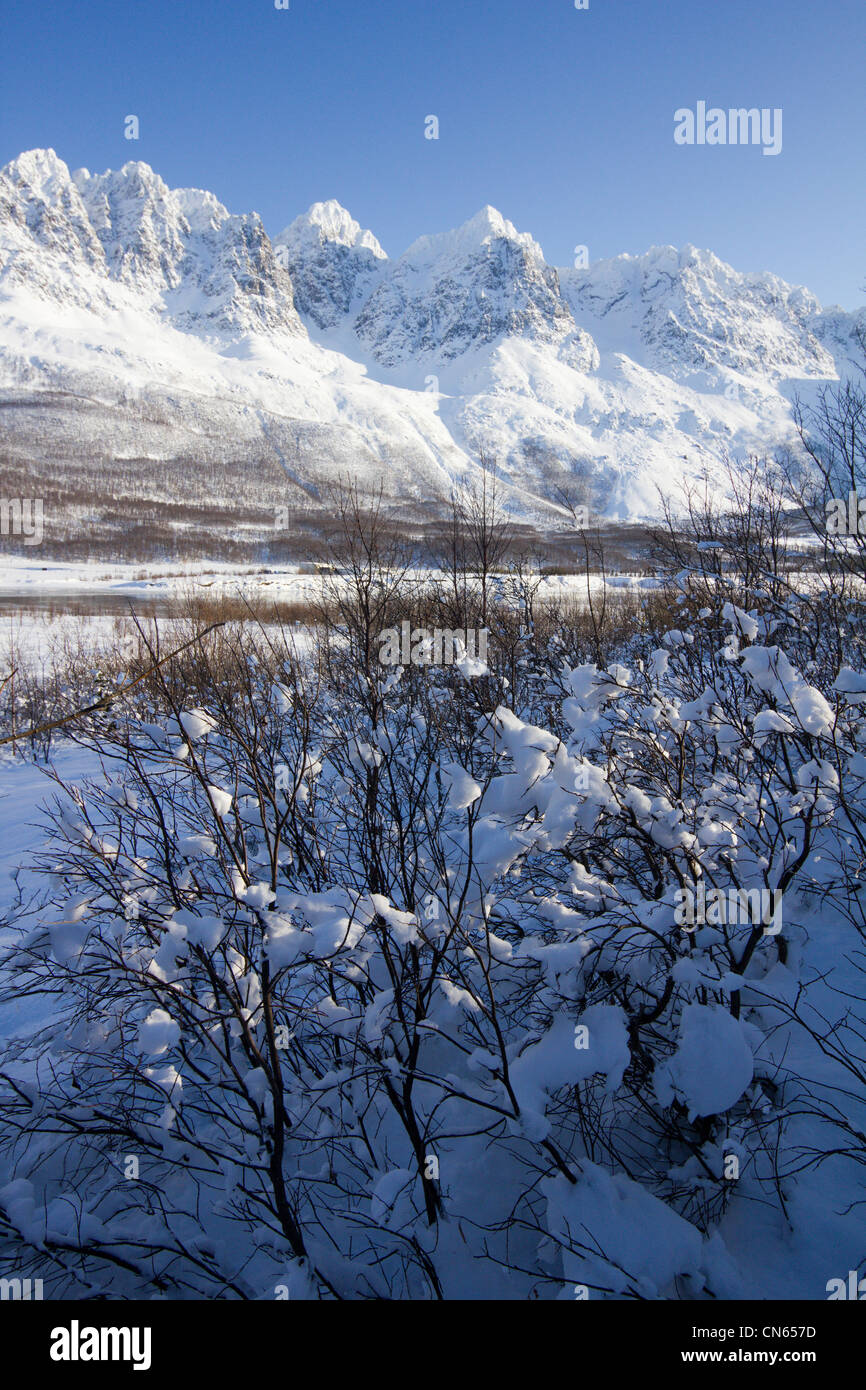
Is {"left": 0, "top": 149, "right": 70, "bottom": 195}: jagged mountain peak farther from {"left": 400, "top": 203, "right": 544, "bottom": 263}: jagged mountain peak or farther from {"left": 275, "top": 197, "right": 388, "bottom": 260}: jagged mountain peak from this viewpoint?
{"left": 400, "top": 203, "right": 544, "bottom": 263}: jagged mountain peak

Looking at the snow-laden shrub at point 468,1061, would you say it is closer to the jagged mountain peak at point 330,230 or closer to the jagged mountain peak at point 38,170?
the jagged mountain peak at point 38,170

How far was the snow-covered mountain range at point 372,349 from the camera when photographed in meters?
78.9

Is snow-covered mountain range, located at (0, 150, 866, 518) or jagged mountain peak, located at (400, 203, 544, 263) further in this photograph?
jagged mountain peak, located at (400, 203, 544, 263)

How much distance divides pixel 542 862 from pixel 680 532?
5075 millimetres

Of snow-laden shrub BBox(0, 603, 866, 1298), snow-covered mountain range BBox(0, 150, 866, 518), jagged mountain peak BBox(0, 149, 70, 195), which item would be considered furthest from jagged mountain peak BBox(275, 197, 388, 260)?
snow-laden shrub BBox(0, 603, 866, 1298)

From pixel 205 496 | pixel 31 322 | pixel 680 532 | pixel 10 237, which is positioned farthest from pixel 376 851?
pixel 10 237

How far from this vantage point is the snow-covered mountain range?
78.9 meters

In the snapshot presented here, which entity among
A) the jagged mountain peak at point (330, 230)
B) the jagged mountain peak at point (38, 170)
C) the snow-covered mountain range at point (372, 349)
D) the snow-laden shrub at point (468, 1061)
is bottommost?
the snow-laden shrub at point (468, 1061)

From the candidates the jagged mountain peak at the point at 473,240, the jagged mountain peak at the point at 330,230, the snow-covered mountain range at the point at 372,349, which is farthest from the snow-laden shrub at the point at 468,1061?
the jagged mountain peak at the point at 330,230

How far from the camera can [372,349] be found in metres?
154

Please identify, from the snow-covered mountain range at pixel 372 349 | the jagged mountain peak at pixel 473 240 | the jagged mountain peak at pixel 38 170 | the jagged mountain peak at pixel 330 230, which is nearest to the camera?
the snow-covered mountain range at pixel 372 349

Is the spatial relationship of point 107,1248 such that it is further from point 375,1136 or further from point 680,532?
point 680,532
